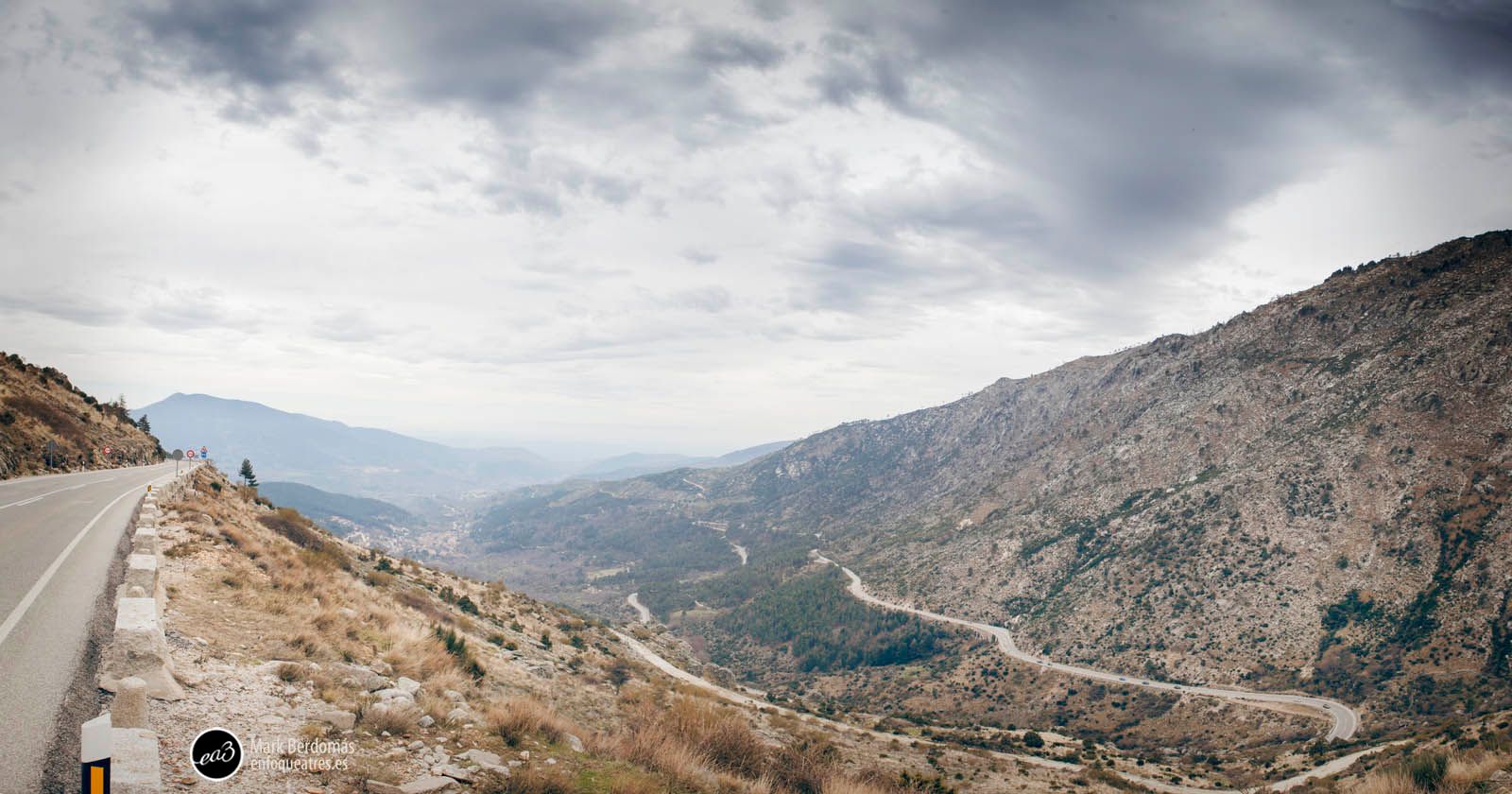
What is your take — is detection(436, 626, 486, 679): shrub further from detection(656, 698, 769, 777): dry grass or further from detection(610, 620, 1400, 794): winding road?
detection(610, 620, 1400, 794): winding road

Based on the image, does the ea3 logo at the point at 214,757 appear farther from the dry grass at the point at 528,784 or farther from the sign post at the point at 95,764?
the dry grass at the point at 528,784

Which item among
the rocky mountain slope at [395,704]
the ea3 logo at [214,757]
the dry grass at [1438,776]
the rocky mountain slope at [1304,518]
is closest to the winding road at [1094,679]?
the rocky mountain slope at [1304,518]

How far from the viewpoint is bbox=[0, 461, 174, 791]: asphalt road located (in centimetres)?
688

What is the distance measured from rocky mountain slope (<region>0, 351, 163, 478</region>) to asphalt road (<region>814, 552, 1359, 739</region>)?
105 m

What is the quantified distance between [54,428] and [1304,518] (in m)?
142

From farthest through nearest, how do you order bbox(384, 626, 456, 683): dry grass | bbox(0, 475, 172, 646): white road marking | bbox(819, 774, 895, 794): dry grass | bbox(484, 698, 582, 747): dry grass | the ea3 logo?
bbox(384, 626, 456, 683): dry grass
bbox(819, 774, 895, 794): dry grass
bbox(484, 698, 582, 747): dry grass
bbox(0, 475, 172, 646): white road marking
the ea3 logo

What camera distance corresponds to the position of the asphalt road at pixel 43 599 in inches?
271

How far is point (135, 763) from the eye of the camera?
261 inches

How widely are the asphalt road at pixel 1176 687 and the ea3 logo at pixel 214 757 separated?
84020 millimetres

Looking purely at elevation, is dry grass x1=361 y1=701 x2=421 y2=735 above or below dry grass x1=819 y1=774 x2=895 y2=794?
above

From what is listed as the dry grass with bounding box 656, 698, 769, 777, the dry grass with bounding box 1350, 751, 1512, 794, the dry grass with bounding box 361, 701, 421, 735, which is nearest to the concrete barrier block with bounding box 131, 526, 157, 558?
the dry grass with bounding box 361, 701, 421, 735

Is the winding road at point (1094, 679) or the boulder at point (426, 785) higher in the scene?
the boulder at point (426, 785)

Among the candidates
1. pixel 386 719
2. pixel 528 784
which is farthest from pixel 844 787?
pixel 386 719

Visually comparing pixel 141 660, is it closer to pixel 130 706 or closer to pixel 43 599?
pixel 130 706
